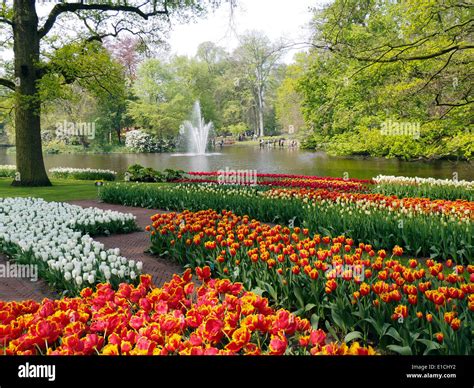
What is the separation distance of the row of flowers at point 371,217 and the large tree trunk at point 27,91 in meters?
6.51

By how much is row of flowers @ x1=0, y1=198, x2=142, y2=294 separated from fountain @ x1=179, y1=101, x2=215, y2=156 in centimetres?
3366

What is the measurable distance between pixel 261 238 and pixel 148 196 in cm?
597

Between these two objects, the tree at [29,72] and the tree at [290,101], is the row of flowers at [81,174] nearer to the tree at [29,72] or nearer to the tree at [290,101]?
the tree at [29,72]

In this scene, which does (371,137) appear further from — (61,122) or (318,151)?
(61,122)

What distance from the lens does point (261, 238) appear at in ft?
15.1

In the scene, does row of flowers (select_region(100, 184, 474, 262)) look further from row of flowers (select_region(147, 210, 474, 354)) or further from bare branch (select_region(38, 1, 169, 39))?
bare branch (select_region(38, 1, 169, 39))

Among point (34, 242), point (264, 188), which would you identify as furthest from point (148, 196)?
point (34, 242)

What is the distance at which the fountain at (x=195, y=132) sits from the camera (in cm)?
4244

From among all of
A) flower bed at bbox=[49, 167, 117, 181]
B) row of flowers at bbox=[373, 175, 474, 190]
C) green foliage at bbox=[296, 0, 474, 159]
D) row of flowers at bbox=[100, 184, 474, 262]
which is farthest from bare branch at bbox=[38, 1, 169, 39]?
row of flowers at bbox=[373, 175, 474, 190]

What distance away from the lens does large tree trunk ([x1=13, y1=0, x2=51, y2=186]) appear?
12938 millimetres

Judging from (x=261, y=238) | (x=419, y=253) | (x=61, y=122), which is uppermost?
(x=61, y=122)

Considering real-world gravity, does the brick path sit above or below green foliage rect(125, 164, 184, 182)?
below

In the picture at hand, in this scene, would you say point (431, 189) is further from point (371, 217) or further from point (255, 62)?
point (255, 62)

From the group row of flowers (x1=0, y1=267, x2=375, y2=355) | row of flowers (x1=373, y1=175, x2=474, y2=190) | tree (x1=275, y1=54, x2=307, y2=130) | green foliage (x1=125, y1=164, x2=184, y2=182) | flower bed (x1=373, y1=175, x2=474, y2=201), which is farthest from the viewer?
tree (x1=275, y1=54, x2=307, y2=130)
